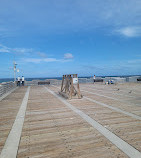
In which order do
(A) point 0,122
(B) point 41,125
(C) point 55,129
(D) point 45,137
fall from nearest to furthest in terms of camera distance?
(D) point 45,137
(C) point 55,129
(B) point 41,125
(A) point 0,122

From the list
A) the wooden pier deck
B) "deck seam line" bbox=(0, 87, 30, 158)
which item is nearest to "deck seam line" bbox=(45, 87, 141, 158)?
the wooden pier deck

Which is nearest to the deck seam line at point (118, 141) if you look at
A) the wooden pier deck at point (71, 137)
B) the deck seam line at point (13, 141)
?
the wooden pier deck at point (71, 137)

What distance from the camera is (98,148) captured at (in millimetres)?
3398

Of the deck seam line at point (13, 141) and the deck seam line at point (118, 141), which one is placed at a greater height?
the deck seam line at point (118, 141)

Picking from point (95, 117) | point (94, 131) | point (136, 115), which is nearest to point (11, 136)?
point (94, 131)

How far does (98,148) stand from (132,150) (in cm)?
82

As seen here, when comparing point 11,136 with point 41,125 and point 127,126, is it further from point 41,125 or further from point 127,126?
point 127,126

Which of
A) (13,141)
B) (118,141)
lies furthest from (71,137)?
(13,141)

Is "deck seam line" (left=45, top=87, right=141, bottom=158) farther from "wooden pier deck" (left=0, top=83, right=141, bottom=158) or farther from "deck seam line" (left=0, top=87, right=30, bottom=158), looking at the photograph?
"deck seam line" (left=0, top=87, right=30, bottom=158)

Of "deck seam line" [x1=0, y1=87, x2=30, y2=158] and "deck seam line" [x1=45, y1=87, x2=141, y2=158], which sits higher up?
"deck seam line" [x1=45, y1=87, x2=141, y2=158]

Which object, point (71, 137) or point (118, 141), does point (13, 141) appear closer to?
point (71, 137)

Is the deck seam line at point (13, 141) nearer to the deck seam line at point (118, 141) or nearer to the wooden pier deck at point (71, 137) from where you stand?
the wooden pier deck at point (71, 137)

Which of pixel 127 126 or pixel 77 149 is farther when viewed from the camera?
pixel 127 126

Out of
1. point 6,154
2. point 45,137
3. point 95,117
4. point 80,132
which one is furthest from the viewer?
point 95,117
